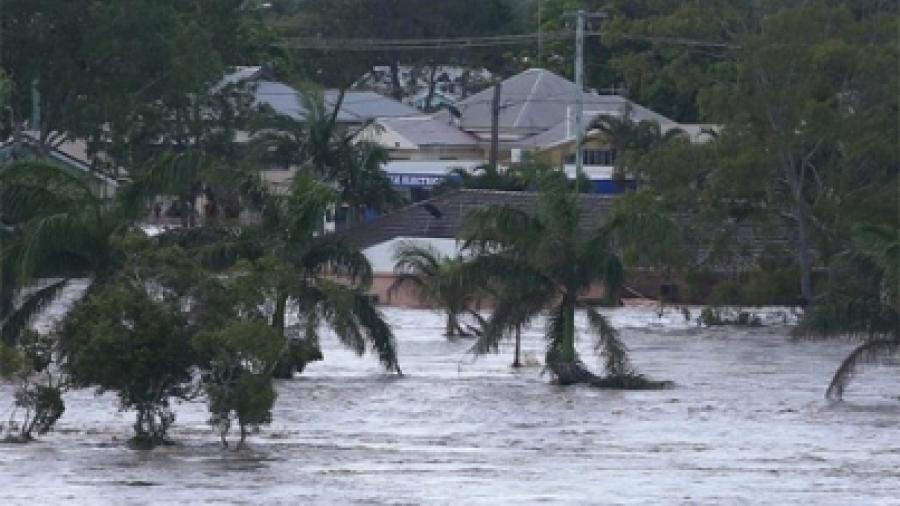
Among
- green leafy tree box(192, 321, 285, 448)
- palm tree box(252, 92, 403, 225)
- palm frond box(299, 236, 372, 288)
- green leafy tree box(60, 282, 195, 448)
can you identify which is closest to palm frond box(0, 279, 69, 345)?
palm frond box(299, 236, 372, 288)

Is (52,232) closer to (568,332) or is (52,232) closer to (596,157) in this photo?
(568,332)

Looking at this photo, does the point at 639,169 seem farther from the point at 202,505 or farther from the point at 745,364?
the point at 202,505

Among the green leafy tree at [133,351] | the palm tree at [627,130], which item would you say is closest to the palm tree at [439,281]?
the green leafy tree at [133,351]

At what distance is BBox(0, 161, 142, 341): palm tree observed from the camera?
3106cm

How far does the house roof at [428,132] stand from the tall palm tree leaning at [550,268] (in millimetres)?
55294

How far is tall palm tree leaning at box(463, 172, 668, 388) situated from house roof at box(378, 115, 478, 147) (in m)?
55.3

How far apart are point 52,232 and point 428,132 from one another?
62026mm

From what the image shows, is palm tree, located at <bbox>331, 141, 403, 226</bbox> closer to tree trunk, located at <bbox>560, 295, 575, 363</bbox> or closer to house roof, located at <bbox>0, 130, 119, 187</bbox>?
house roof, located at <bbox>0, 130, 119, 187</bbox>

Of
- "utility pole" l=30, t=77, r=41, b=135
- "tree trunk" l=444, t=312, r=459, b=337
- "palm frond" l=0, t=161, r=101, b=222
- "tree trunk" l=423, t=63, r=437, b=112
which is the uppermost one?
"tree trunk" l=423, t=63, r=437, b=112

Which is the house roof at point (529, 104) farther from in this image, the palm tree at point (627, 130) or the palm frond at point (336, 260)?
the palm frond at point (336, 260)

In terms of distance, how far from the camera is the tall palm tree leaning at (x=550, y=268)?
1374 inches

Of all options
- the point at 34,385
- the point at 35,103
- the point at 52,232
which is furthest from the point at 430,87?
the point at 34,385

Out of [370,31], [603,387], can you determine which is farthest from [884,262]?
[370,31]

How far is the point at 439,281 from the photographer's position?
40.0 meters
